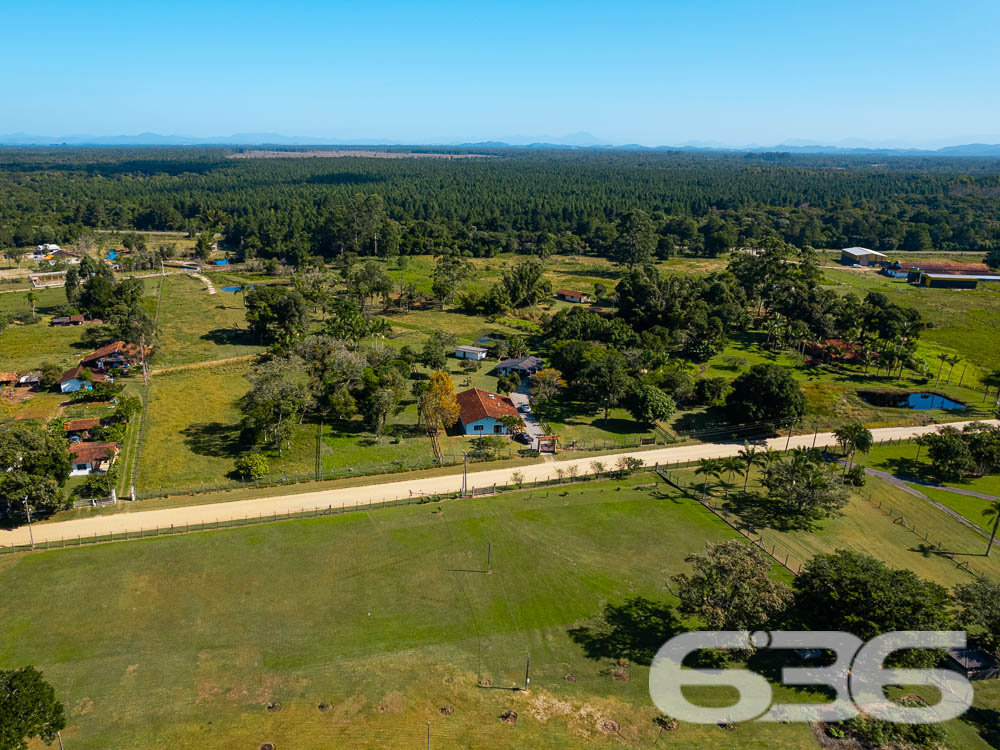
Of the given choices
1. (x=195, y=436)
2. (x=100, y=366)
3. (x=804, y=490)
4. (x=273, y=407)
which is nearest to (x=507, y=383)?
(x=273, y=407)

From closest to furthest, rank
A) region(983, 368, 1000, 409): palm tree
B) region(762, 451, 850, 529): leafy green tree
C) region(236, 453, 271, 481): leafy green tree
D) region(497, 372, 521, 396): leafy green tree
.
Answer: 1. region(762, 451, 850, 529): leafy green tree
2. region(236, 453, 271, 481): leafy green tree
3. region(983, 368, 1000, 409): palm tree
4. region(497, 372, 521, 396): leafy green tree

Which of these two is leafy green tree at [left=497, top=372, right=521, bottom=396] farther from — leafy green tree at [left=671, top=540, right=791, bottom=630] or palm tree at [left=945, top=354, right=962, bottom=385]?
palm tree at [left=945, top=354, right=962, bottom=385]

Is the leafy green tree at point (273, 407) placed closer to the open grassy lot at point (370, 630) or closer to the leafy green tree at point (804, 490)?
the open grassy lot at point (370, 630)

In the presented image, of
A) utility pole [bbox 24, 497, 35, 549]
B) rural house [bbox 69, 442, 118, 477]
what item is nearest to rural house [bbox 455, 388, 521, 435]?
rural house [bbox 69, 442, 118, 477]

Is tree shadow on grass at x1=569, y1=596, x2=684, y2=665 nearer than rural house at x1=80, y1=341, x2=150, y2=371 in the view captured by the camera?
Yes

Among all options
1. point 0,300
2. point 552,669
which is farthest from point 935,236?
point 0,300

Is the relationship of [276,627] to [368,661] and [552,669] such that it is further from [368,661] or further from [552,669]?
[552,669]
